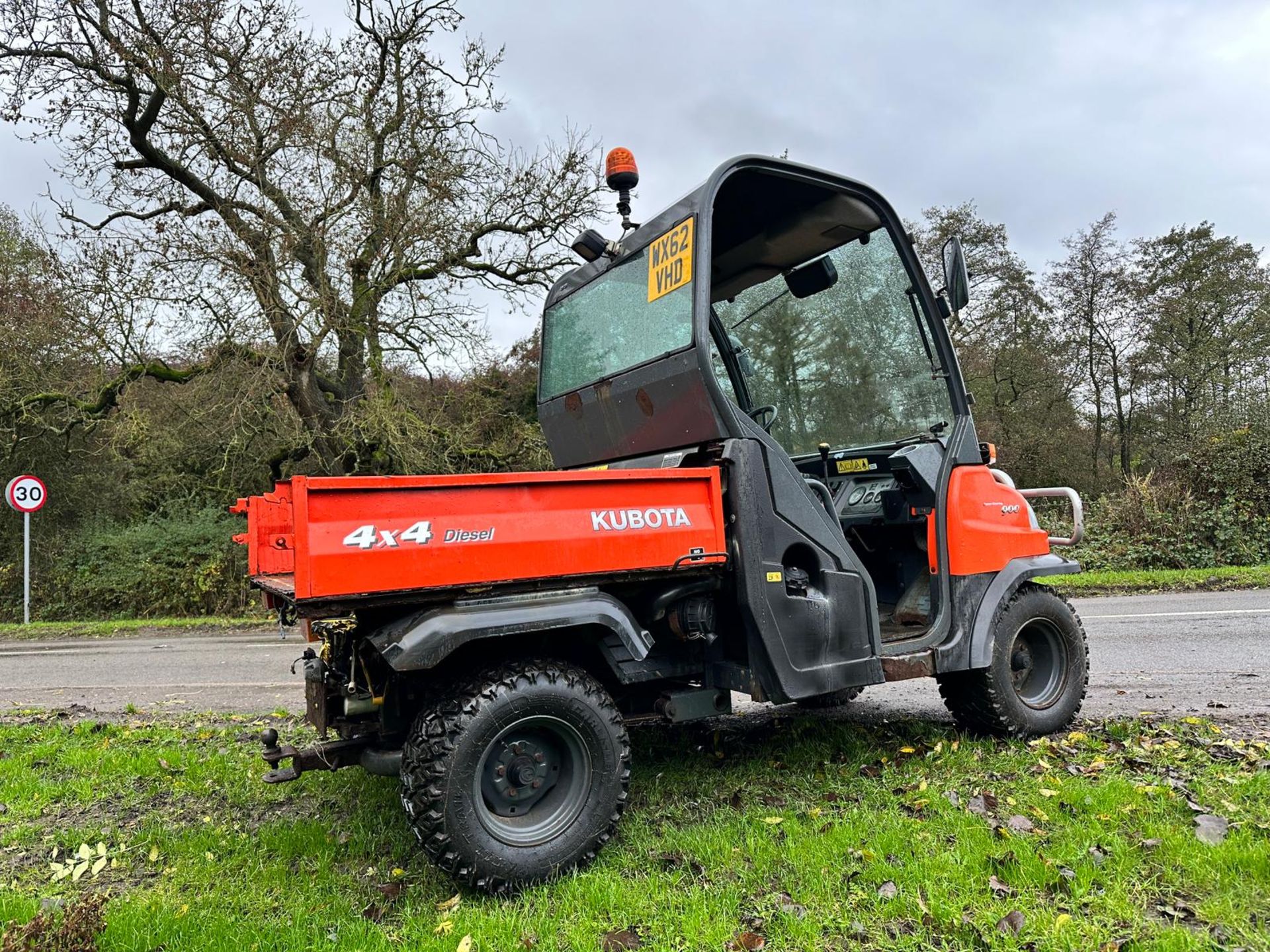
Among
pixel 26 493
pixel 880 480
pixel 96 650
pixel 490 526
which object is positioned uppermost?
pixel 26 493

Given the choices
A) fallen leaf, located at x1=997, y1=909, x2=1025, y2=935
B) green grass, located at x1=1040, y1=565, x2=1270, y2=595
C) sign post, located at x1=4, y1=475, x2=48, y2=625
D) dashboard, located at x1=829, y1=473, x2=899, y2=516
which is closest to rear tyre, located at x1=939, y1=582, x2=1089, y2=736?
dashboard, located at x1=829, y1=473, x2=899, y2=516

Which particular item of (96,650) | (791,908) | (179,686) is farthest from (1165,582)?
(96,650)

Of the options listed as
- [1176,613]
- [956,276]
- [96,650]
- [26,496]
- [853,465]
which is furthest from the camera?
[26,496]

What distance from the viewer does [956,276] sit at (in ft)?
12.4

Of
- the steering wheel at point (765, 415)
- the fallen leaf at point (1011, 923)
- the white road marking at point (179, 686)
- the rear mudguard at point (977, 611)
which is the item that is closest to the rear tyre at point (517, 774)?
the fallen leaf at point (1011, 923)

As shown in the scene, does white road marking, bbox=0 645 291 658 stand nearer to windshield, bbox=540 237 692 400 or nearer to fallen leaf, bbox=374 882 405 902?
windshield, bbox=540 237 692 400

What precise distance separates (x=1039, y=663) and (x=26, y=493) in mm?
13943

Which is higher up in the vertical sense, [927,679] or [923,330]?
[923,330]

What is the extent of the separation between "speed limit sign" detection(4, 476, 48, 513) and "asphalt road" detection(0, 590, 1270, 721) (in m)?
2.56

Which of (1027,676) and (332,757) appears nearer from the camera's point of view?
(332,757)

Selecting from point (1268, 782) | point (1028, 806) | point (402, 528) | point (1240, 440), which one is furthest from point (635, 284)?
point (1240, 440)

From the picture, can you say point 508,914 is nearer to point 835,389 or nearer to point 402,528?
point 402,528

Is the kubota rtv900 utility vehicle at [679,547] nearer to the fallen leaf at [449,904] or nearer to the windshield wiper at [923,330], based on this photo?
the windshield wiper at [923,330]

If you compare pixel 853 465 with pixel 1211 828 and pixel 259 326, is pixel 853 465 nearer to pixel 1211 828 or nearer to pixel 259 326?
pixel 1211 828
